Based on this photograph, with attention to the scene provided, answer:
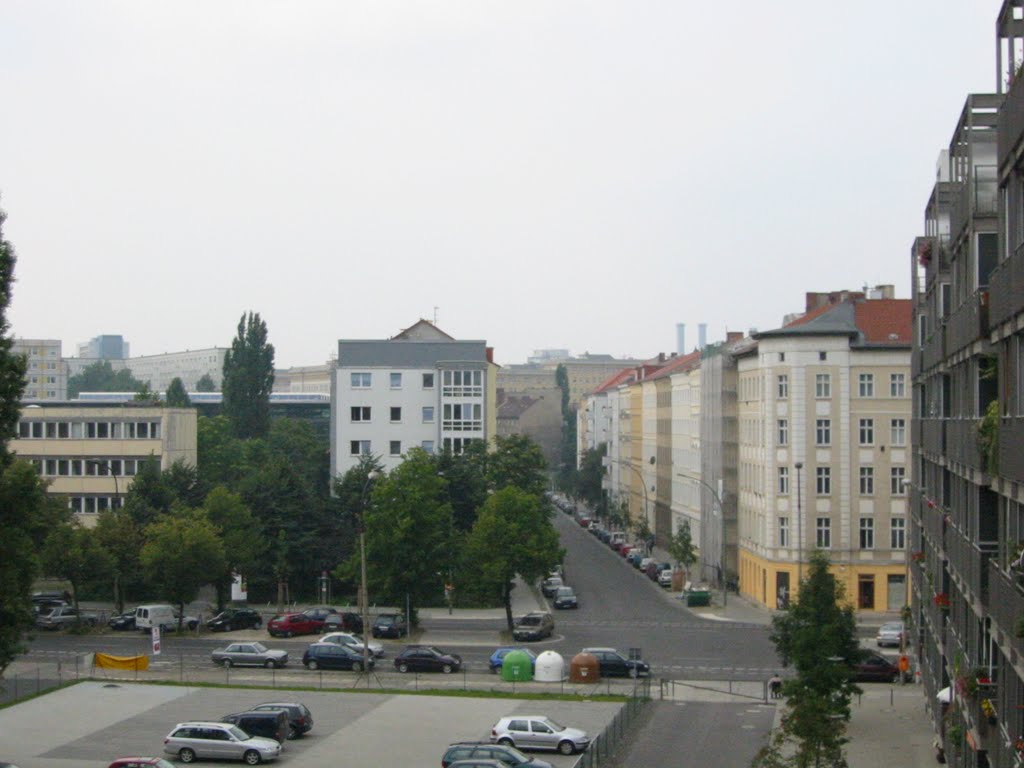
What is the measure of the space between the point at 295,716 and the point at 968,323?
2258 cm

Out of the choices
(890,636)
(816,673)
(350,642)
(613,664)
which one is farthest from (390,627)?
(816,673)

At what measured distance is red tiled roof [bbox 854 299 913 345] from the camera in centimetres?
6856

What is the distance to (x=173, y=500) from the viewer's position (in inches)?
2854

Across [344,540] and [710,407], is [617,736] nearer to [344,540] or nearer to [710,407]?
[344,540]

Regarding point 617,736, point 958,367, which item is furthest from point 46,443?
point 958,367

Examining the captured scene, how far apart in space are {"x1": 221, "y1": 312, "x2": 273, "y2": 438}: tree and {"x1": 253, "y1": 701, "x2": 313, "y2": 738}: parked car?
244 ft

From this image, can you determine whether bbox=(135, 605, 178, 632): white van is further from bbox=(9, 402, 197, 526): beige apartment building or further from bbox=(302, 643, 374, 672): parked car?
bbox=(9, 402, 197, 526): beige apartment building

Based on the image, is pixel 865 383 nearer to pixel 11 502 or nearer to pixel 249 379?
pixel 11 502

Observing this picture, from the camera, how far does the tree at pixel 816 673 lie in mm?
29031

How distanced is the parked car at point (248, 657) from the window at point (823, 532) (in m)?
28.7

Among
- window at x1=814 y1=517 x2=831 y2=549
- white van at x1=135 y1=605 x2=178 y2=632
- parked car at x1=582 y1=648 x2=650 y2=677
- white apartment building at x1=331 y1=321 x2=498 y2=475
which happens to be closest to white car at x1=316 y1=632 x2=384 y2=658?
parked car at x1=582 y1=648 x2=650 y2=677

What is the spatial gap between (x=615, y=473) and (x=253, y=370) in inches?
1889

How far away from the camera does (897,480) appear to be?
6800cm

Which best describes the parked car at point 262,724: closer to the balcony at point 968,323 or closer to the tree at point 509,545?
the balcony at point 968,323
